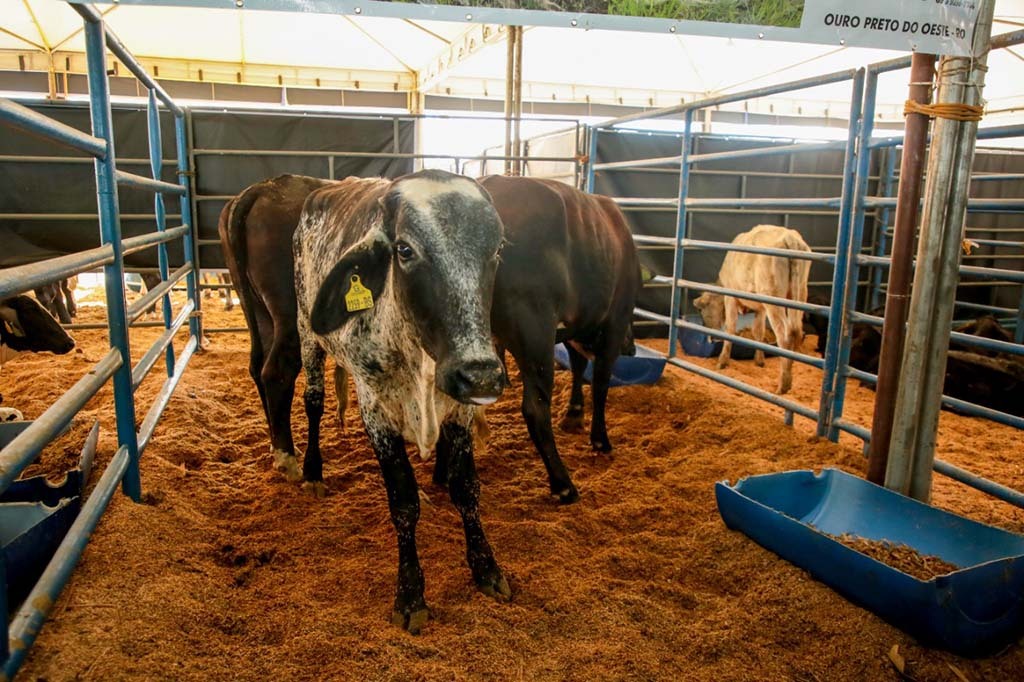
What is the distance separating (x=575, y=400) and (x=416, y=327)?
2442 millimetres

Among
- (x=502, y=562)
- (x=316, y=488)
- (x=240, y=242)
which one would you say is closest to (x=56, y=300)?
Answer: (x=240, y=242)

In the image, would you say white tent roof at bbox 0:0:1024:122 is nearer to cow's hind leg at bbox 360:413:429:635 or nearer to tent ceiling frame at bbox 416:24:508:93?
tent ceiling frame at bbox 416:24:508:93

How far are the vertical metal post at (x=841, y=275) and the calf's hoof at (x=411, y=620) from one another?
260cm

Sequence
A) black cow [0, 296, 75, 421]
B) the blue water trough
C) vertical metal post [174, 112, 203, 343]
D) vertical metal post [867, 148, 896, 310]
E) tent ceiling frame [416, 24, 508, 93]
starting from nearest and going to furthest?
the blue water trough, black cow [0, 296, 75, 421], vertical metal post [174, 112, 203, 343], vertical metal post [867, 148, 896, 310], tent ceiling frame [416, 24, 508, 93]

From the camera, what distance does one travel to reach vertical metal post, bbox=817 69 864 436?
11.7 feet

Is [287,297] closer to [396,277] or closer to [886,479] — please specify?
[396,277]

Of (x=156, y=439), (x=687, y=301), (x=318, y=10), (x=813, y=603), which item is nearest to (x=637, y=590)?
(x=813, y=603)

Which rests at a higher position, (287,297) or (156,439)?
(287,297)

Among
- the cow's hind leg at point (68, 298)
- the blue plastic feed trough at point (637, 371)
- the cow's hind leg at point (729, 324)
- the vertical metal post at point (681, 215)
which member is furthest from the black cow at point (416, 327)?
the cow's hind leg at point (68, 298)

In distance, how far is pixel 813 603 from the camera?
7.62 feet

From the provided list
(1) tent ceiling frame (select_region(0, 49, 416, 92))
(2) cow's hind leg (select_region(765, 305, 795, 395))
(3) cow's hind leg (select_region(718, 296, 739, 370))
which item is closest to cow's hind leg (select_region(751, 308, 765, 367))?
(3) cow's hind leg (select_region(718, 296, 739, 370))

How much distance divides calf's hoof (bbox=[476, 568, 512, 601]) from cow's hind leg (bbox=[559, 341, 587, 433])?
2.01 metres

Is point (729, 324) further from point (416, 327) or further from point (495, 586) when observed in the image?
point (416, 327)

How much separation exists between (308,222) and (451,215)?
4.36 ft
